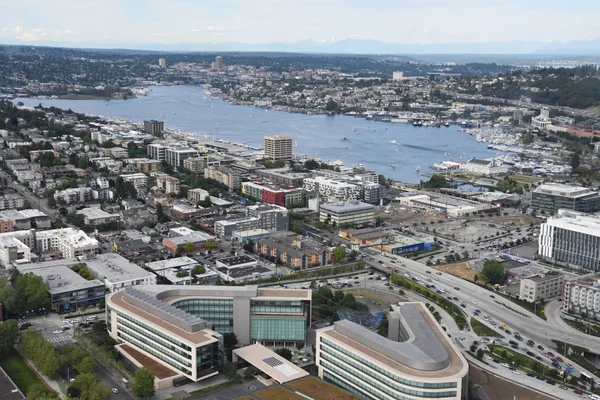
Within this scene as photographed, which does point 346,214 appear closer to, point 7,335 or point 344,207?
point 344,207

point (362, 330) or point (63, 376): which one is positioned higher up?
point (362, 330)

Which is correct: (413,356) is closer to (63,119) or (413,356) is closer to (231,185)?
(231,185)

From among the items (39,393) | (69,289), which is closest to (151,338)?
(39,393)

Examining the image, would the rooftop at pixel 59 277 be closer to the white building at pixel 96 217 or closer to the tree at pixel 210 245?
the tree at pixel 210 245

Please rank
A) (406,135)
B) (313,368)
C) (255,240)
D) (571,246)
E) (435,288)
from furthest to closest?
(406,135) < (255,240) < (571,246) < (435,288) < (313,368)

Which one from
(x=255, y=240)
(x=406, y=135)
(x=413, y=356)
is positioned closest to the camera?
(x=413, y=356)

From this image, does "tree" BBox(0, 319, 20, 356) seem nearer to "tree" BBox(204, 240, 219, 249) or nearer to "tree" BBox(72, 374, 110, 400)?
"tree" BBox(72, 374, 110, 400)

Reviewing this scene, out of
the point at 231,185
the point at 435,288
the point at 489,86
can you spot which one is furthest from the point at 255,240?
the point at 489,86

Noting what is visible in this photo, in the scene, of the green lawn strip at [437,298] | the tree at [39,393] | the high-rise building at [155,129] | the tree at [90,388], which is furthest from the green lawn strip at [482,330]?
the high-rise building at [155,129]

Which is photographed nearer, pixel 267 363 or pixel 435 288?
pixel 267 363

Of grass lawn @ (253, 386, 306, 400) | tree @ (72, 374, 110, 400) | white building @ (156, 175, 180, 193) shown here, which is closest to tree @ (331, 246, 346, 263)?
grass lawn @ (253, 386, 306, 400)
